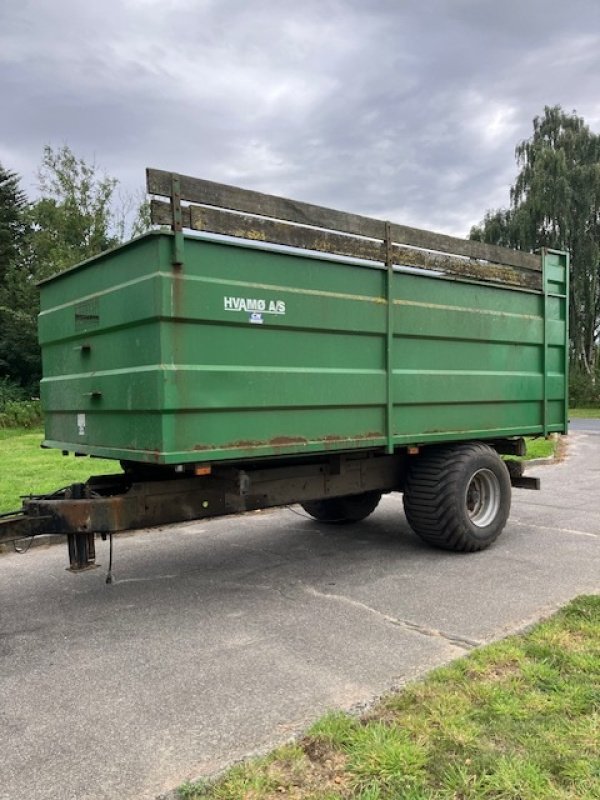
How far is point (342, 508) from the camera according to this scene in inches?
278

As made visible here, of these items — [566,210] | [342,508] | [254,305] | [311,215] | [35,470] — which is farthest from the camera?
[566,210]

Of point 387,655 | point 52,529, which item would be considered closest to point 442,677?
point 387,655

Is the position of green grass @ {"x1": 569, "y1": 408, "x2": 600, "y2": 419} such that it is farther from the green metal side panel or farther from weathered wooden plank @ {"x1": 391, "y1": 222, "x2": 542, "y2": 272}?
the green metal side panel

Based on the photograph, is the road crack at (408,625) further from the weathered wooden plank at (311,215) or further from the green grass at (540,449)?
the green grass at (540,449)

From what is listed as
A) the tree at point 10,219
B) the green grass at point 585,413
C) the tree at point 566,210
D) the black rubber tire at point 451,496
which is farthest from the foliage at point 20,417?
the tree at point 566,210

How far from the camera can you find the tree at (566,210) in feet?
114

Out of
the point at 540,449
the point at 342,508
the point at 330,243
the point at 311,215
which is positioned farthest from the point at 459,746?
the point at 540,449

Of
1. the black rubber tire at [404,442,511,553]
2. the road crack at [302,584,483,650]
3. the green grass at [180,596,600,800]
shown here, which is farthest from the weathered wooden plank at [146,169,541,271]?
the green grass at [180,596,600,800]

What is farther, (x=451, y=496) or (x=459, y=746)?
(x=451, y=496)

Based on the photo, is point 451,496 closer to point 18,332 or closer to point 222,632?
point 222,632

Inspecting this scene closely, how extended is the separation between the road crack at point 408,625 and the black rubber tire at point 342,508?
2096mm

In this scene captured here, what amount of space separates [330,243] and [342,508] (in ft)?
10.7

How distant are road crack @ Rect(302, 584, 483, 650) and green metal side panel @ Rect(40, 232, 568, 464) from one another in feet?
3.57

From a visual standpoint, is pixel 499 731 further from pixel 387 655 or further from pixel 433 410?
pixel 433 410
